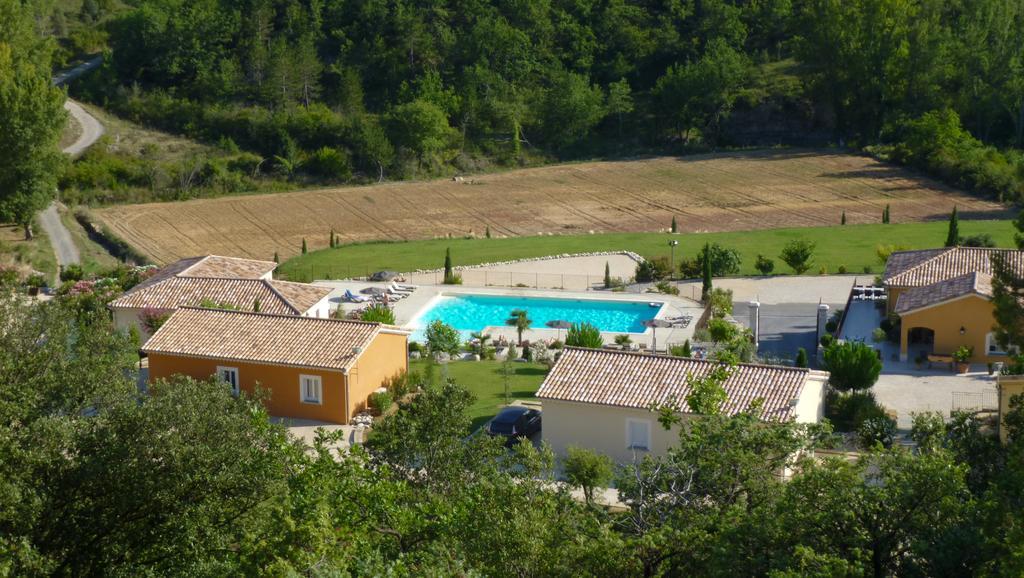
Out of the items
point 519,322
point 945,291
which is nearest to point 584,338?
point 519,322

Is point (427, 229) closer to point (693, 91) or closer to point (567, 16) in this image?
point (693, 91)

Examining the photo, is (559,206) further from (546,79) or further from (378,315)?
(378,315)

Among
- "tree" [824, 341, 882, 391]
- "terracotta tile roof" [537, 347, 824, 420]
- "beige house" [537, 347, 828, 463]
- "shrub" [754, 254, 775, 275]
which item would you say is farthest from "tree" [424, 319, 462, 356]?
"shrub" [754, 254, 775, 275]

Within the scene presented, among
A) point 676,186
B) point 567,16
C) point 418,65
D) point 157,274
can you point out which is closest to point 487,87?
point 418,65

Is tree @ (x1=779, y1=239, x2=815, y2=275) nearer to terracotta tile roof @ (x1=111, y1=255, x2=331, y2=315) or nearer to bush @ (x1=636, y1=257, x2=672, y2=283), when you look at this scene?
bush @ (x1=636, y1=257, x2=672, y2=283)

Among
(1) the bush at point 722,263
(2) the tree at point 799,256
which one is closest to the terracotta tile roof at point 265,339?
(1) the bush at point 722,263
